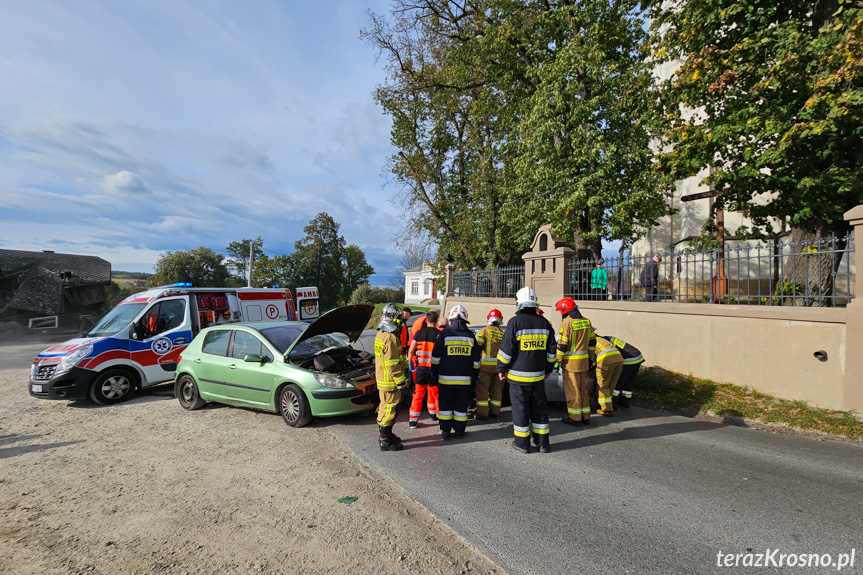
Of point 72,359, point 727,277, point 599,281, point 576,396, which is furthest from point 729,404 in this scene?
point 72,359

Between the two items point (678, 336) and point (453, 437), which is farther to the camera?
point (678, 336)

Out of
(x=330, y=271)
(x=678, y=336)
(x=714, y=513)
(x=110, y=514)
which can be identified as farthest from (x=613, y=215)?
(x=330, y=271)

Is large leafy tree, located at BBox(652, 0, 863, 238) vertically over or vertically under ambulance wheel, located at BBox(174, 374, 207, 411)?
over

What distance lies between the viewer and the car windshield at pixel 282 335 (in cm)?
671

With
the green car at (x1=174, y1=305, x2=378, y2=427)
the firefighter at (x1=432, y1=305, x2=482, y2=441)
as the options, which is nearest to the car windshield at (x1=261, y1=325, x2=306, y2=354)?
Result: the green car at (x1=174, y1=305, x2=378, y2=427)

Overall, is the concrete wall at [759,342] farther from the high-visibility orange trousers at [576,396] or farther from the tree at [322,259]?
the tree at [322,259]

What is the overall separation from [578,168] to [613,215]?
1.71 metres

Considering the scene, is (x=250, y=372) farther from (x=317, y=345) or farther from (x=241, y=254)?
(x=241, y=254)

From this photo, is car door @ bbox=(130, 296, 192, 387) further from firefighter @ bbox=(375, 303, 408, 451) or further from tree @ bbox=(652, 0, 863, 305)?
tree @ bbox=(652, 0, 863, 305)

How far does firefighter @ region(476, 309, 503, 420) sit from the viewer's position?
254 inches

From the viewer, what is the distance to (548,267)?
38.7 feet

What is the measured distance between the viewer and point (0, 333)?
23.7 meters

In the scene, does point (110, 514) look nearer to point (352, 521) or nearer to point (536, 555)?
point (352, 521)

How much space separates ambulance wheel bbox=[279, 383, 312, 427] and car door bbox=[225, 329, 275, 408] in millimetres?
229
